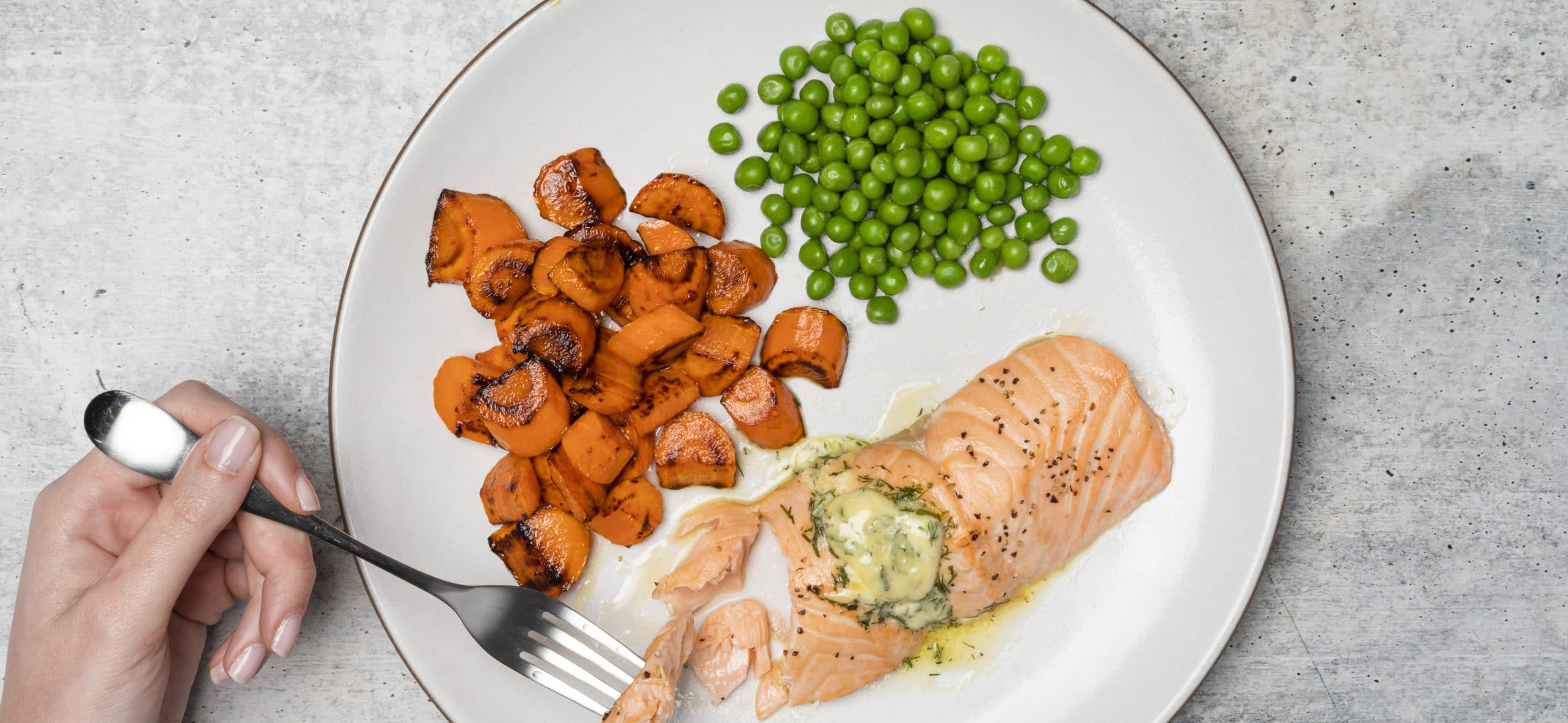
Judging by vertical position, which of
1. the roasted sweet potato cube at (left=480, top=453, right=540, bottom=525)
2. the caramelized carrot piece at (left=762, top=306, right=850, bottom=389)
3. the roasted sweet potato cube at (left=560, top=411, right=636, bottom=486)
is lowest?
the roasted sweet potato cube at (left=480, top=453, right=540, bottom=525)

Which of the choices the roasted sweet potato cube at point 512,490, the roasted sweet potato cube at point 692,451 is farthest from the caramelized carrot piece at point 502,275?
the roasted sweet potato cube at point 692,451

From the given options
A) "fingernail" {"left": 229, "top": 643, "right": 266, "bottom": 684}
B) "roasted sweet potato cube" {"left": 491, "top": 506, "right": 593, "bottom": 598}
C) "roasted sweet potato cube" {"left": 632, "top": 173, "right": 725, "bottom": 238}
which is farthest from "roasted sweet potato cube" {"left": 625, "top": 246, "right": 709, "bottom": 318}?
"fingernail" {"left": 229, "top": 643, "right": 266, "bottom": 684}

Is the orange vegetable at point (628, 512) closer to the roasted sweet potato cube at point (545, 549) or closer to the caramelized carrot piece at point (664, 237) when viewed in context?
the roasted sweet potato cube at point (545, 549)

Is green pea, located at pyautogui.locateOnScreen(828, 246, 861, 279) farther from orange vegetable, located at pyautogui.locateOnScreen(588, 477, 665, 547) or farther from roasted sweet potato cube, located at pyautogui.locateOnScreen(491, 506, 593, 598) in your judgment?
roasted sweet potato cube, located at pyautogui.locateOnScreen(491, 506, 593, 598)

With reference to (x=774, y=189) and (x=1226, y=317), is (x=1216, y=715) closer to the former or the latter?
(x=1226, y=317)

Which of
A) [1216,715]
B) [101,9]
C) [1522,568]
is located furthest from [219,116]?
[1522,568]

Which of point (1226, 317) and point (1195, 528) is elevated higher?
point (1226, 317)
